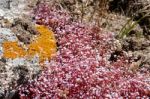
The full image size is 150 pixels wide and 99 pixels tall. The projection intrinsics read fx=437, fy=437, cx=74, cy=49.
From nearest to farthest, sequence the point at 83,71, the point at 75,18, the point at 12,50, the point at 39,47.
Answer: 1. the point at 12,50
2. the point at 39,47
3. the point at 83,71
4. the point at 75,18

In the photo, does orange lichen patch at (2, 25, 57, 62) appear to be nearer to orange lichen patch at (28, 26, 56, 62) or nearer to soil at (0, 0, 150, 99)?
orange lichen patch at (28, 26, 56, 62)

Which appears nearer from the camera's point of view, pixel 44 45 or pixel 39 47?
pixel 39 47

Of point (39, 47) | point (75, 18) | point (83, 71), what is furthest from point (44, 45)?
point (75, 18)

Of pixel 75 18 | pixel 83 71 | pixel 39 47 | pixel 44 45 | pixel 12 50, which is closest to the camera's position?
pixel 12 50

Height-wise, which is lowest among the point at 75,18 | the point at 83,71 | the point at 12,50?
the point at 83,71

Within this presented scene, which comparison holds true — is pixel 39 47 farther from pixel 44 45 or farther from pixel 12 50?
pixel 12 50

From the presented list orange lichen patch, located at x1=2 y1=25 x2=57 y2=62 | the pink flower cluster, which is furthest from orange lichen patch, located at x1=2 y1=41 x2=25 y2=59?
the pink flower cluster
